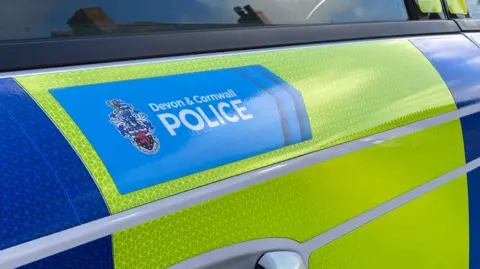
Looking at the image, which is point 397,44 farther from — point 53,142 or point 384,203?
point 53,142

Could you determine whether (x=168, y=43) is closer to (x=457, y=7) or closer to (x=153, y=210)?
(x=153, y=210)

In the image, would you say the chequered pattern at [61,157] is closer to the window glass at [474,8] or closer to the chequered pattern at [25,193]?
the chequered pattern at [25,193]

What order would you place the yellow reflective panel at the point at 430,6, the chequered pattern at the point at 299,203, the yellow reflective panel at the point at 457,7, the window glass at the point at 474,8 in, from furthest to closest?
the window glass at the point at 474,8, the yellow reflective panel at the point at 457,7, the yellow reflective panel at the point at 430,6, the chequered pattern at the point at 299,203

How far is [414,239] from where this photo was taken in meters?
1.38

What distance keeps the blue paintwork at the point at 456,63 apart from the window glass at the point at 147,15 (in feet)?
0.78

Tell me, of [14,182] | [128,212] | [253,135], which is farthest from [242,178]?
[14,182]

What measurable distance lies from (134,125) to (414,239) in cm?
74

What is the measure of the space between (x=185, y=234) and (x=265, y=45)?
564mm

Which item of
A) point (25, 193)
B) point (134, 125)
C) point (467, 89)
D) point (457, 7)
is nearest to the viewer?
point (25, 193)

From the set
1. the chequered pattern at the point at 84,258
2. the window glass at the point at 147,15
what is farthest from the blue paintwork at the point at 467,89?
the chequered pattern at the point at 84,258

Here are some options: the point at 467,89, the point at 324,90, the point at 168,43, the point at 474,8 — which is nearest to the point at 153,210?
the point at 168,43

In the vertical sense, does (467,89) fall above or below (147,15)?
below

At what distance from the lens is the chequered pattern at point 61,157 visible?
86cm

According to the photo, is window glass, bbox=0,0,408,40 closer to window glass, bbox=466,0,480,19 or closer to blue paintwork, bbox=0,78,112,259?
blue paintwork, bbox=0,78,112,259
